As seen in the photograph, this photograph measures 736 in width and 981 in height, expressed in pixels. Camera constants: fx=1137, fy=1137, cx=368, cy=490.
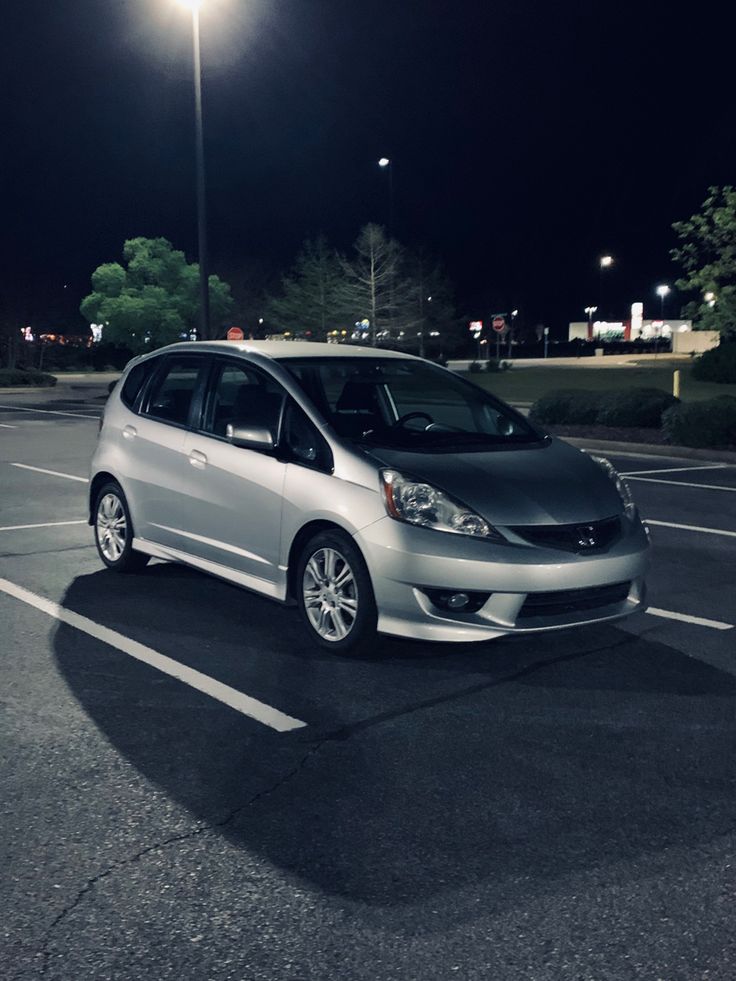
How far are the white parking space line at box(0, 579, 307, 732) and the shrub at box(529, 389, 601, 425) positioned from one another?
14.3m

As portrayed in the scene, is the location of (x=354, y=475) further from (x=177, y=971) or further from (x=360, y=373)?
(x=177, y=971)

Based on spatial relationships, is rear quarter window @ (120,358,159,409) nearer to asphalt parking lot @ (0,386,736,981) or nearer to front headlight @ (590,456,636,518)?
asphalt parking lot @ (0,386,736,981)

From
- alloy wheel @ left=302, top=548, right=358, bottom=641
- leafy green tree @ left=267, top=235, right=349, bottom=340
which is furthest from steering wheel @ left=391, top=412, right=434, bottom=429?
leafy green tree @ left=267, top=235, right=349, bottom=340

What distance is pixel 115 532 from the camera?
8211mm

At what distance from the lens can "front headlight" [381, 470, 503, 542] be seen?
5.78m

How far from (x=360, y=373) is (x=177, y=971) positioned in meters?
4.71

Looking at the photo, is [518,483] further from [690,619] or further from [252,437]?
[690,619]

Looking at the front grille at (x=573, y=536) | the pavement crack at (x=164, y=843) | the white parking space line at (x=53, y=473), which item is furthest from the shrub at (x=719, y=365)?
the pavement crack at (x=164, y=843)

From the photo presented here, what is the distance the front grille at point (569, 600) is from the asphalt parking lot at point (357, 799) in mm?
354

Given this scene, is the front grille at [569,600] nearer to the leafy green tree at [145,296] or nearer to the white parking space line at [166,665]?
the white parking space line at [166,665]

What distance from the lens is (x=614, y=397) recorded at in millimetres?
20359

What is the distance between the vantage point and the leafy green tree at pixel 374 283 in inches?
2304

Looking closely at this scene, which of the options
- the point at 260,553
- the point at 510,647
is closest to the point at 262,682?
the point at 260,553

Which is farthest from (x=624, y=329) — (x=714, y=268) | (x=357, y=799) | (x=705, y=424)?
(x=357, y=799)
